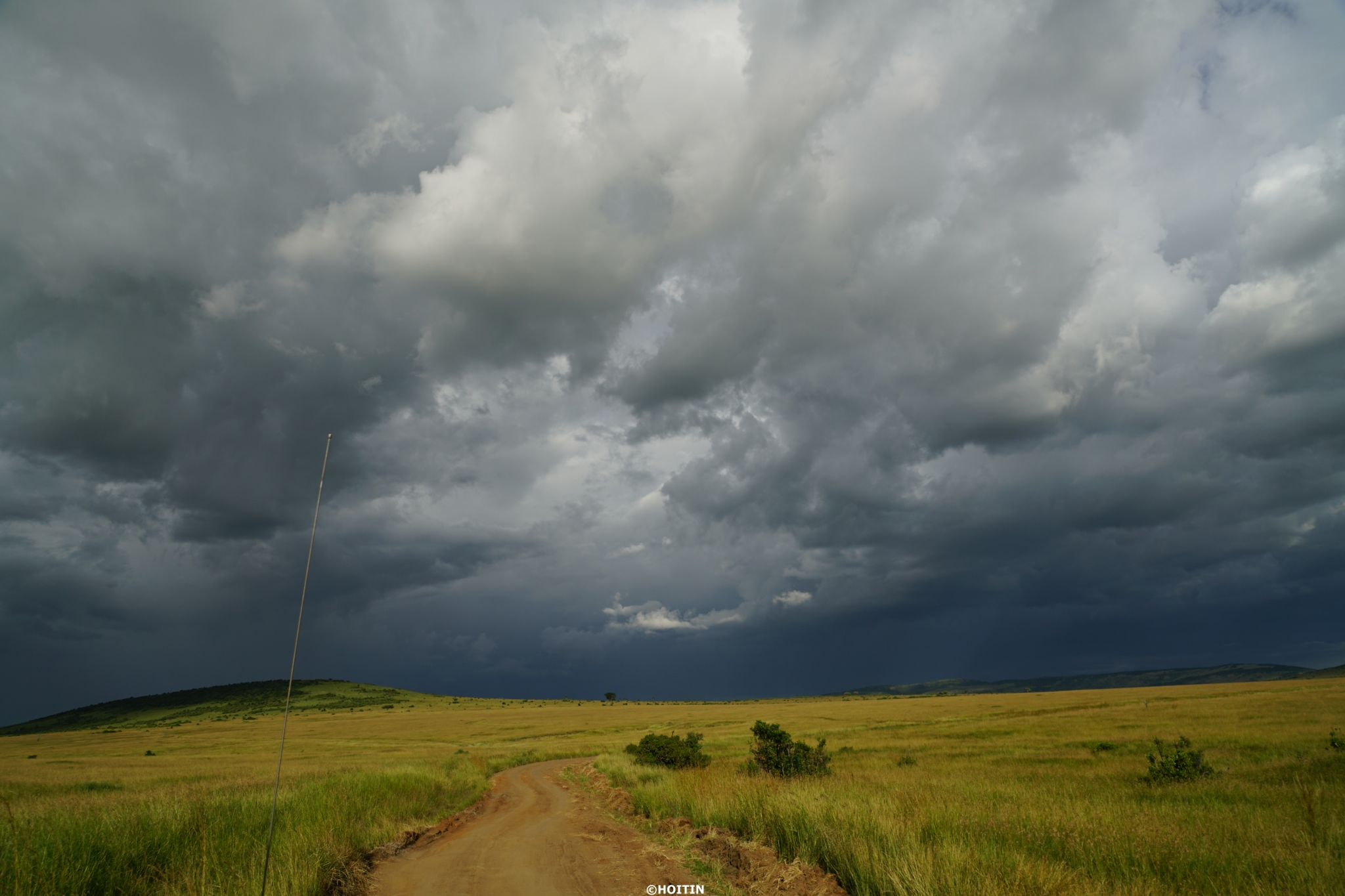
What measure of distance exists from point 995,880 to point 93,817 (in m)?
13.9

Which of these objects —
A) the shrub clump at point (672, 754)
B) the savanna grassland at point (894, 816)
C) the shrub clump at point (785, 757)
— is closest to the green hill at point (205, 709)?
the savanna grassland at point (894, 816)

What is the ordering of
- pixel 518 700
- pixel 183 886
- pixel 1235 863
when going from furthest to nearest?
pixel 518 700 < pixel 1235 863 < pixel 183 886

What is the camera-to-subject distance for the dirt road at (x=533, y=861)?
9.84m

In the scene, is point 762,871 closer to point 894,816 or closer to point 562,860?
point 894,816

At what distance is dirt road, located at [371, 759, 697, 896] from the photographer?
984 centimetres

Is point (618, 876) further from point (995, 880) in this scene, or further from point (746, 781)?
point (746, 781)

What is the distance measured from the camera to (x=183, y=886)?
27.8 feet

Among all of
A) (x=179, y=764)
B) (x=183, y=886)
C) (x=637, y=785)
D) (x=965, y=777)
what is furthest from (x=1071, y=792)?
(x=179, y=764)

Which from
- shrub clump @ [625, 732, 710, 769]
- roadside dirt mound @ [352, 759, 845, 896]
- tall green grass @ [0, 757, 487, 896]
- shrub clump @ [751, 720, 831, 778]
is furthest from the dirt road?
shrub clump @ [625, 732, 710, 769]

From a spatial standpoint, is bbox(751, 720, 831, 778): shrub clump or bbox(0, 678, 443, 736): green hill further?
bbox(0, 678, 443, 736): green hill

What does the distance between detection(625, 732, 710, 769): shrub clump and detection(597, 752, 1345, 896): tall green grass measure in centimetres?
1235

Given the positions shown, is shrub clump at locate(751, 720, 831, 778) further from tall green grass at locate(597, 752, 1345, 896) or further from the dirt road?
the dirt road

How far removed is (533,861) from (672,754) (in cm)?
2024

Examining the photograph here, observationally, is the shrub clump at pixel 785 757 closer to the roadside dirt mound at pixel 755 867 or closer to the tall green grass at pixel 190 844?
the roadside dirt mound at pixel 755 867
